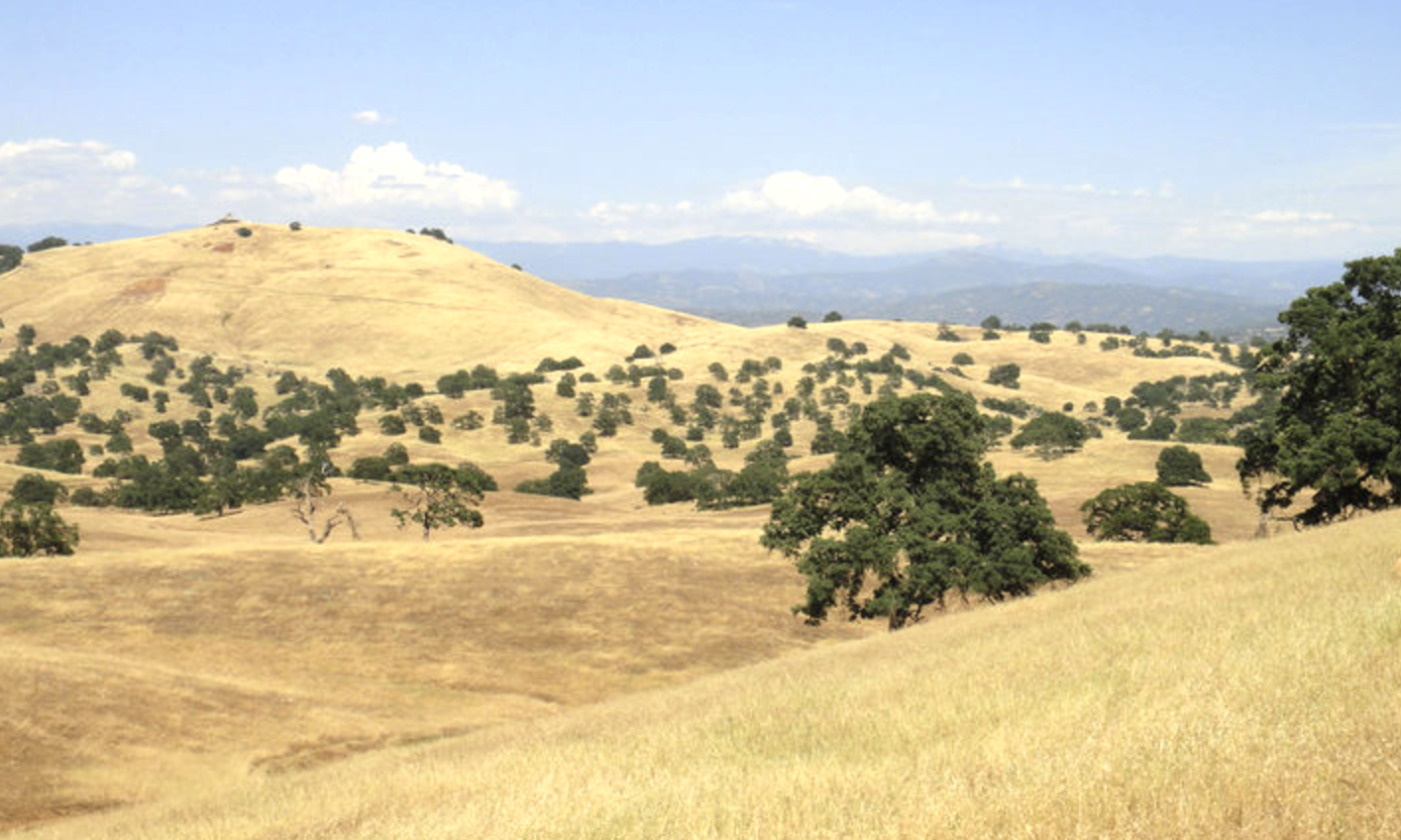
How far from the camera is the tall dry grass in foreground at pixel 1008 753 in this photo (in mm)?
7051

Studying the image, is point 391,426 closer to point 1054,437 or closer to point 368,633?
point 1054,437

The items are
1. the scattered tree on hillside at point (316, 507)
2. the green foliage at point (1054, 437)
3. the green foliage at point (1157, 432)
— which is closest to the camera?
the scattered tree on hillside at point (316, 507)

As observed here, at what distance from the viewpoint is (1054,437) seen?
111062 millimetres

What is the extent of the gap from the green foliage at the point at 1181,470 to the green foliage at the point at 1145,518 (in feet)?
95.6

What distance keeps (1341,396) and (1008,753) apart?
38.8 m

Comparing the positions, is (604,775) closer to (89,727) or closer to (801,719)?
(801,719)

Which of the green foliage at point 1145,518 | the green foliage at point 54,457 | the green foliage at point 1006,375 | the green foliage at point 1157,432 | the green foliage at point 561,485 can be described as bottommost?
the green foliage at point 561,485

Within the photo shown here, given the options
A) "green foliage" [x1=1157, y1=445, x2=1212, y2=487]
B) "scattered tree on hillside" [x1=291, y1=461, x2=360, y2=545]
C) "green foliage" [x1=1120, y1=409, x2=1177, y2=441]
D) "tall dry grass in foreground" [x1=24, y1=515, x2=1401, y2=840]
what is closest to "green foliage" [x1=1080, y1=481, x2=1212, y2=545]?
"green foliage" [x1=1157, y1=445, x2=1212, y2=487]

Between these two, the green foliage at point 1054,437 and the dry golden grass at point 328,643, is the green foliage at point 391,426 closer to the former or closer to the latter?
the green foliage at point 1054,437

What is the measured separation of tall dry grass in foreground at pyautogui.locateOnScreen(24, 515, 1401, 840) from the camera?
7051 mm

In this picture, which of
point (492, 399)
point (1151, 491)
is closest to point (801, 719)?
point (1151, 491)

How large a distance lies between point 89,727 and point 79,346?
184688 mm

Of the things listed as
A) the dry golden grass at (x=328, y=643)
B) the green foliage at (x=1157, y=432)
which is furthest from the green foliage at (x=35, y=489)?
the green foliage at (x=1157, y=432)

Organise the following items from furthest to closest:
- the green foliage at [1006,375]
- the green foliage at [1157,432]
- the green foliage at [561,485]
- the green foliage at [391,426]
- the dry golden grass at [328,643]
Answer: the green foliage at [1006,375] → the green foliage at [391,426] → the green foliage at [1157,432] → the green foliage at [561,485] → the dry golden grass at [328,643]
